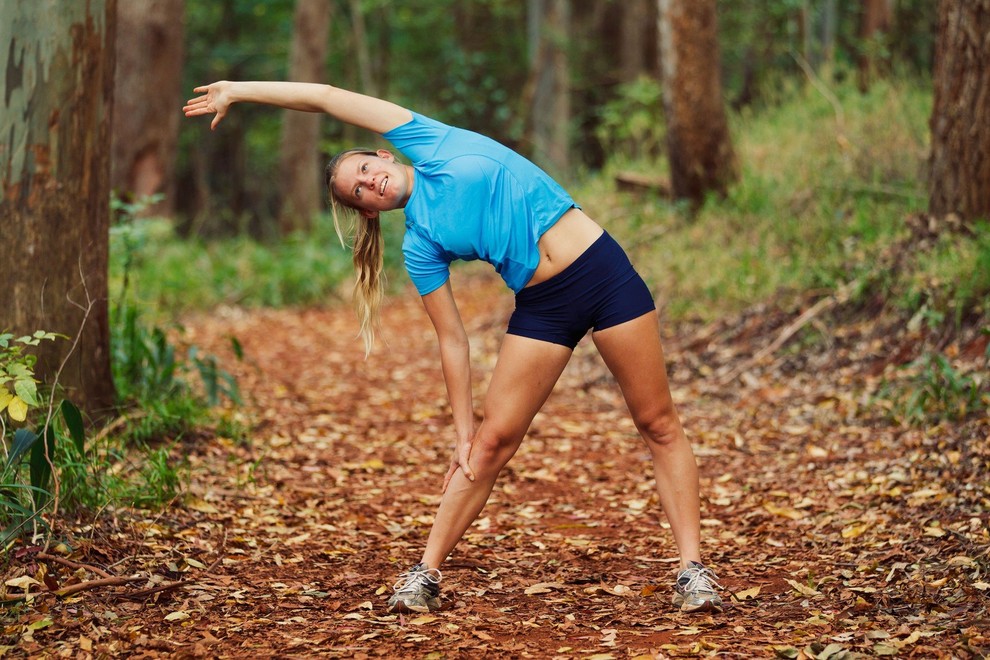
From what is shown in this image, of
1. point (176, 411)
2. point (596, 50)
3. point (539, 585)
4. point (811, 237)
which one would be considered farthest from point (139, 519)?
point (596, 50)

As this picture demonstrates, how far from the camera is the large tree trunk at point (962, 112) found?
702 centimetres

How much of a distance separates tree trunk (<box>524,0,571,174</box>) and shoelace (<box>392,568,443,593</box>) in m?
13.6

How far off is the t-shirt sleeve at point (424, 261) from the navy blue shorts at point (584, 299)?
1.09 feet

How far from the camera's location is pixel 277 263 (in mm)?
13578

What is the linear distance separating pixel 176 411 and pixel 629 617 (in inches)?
129

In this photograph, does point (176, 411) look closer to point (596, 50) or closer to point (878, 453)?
point (878, 453)

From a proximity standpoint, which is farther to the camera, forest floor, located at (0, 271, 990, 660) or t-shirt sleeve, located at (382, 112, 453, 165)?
t-shirt sleeve, located at (382, 112, 453, 165)

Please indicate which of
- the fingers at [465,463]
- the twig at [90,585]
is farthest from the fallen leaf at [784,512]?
the twig at [90,585]

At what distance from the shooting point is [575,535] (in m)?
5.01

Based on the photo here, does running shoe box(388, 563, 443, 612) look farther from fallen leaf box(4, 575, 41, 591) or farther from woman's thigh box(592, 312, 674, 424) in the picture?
fallen leaf box(4, 575, 41, 591)

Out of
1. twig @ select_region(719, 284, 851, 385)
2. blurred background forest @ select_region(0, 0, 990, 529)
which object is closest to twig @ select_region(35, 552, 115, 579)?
blurred background forest @ select_region(0, 0, 990, 529)

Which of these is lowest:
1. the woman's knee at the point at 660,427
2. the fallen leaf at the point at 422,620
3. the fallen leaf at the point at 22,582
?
the fallen leaf at the point at 422,620

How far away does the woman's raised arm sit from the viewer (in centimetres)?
374

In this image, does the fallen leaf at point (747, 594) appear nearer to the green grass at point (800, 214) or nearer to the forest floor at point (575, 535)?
the forest floor at point (575, 535)
